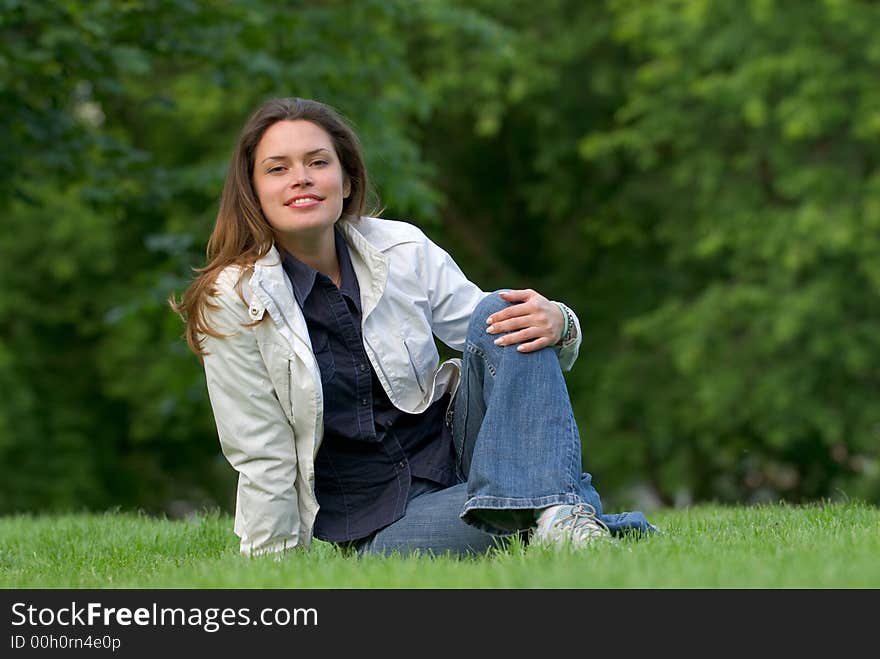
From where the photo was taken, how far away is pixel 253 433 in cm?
379

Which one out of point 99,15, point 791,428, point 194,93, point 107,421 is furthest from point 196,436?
point 99,15

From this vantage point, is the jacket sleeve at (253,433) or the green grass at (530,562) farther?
the jacket sleeve at (253,433)

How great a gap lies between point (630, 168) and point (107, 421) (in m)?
6.81

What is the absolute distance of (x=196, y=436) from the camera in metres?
14.9

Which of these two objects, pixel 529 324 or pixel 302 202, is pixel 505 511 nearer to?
pixel 529 324

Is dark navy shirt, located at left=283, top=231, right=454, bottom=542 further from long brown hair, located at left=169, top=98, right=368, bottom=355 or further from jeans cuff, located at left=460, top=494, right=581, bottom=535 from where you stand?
jeans cuff, located at left=460, top=494, right=581, bottom=535

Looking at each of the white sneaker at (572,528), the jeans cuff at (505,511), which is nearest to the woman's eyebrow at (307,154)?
the jeans cuff at (505,511)

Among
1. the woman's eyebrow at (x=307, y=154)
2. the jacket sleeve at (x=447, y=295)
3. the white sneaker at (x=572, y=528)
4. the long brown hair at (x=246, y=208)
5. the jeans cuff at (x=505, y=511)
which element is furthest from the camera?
the jacket sleeve at (x=447, y=295)

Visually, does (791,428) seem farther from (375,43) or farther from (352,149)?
(352,149)

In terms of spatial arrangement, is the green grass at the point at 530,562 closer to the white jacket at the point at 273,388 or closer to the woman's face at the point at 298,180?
the white jacket at the point at 273,388

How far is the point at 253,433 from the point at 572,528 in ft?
3.23

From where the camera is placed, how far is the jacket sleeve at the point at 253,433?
3.78m

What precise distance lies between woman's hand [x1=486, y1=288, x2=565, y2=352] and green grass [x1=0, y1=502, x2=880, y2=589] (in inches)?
24.4

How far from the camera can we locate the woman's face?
13.0 feet
